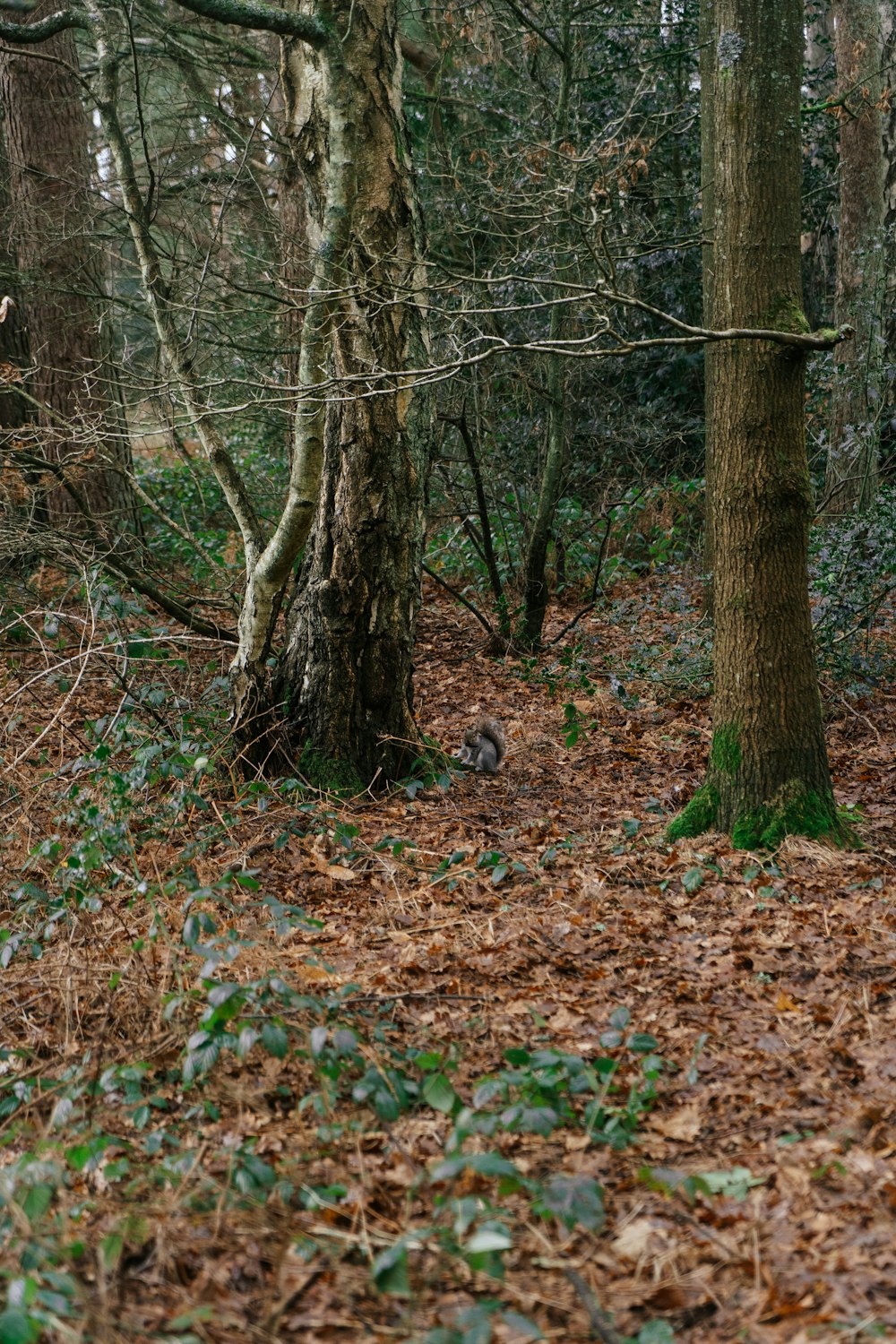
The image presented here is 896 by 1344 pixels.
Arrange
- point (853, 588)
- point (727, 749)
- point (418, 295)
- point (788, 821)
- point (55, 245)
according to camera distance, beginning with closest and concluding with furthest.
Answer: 1. point (788, 821)
2. point (727, 749)
3. point (418, 295)
4. point (853, 588)
5. point (55, 245)

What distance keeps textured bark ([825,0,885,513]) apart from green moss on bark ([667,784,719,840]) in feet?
15.7

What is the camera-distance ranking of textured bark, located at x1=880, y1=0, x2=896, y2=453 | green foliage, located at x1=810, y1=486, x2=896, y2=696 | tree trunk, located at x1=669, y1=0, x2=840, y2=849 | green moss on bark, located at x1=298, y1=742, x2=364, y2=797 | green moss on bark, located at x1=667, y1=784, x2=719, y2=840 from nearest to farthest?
tree trunk, located at x1=669, y1=0, x2=840, y2=849
green moss on bark, located at x1=667, y1=784, x2=719, y2=840
green moss on bark, located at x1=298, y1=742, x2=364, y2=797
green foliage, located at x1=810, y1=486, x2=896, y2=696
textured bark, located at x1=880, y1=0, x2=896, y2=453

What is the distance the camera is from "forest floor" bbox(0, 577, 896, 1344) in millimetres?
2570

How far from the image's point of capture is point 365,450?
634cm

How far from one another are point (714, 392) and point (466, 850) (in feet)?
8.58

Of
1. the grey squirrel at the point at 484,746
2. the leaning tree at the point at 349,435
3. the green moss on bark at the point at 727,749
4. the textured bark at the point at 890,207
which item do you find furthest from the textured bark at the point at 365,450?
the textured bark at the point at 890,207

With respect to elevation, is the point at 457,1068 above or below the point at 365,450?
below

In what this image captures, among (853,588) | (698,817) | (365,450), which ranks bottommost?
(698,817)

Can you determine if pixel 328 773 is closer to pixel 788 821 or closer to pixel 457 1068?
pixel 788 821

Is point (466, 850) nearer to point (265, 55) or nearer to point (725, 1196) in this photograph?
point (725, 1196)

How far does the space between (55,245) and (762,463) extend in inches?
293

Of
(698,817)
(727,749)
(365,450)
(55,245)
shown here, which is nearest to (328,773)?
(365,450)

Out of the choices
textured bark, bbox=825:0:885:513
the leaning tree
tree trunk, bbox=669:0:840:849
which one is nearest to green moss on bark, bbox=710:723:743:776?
tree trunk, bbox=669:0:840:849

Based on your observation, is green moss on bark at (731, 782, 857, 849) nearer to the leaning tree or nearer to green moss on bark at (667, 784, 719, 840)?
green moss on bark at (667, 784, 719, 840)
